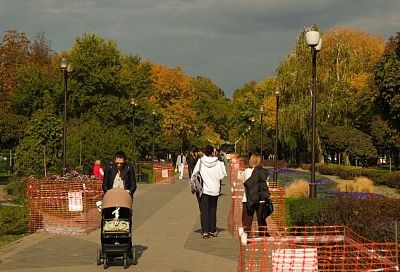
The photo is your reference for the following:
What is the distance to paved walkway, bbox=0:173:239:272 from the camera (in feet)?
33.1

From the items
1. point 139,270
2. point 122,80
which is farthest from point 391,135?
point 139,270

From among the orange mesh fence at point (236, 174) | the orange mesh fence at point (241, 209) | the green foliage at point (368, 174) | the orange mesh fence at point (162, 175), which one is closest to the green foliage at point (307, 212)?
the orange mesh fence at point (241, 209)

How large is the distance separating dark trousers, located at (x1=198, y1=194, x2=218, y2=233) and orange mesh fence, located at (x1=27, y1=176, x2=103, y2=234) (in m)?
2.88

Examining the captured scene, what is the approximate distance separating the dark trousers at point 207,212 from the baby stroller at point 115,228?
355 centimetres

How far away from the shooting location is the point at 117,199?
1019cm

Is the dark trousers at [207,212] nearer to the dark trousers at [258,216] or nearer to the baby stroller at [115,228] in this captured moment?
the dark trousers at [258,216]

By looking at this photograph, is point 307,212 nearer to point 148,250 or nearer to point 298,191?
point 148,250

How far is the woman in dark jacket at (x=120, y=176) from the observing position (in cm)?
1121

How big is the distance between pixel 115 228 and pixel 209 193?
3983 millimetres

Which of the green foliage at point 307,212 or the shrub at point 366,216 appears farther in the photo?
the green foliage at point 307,212

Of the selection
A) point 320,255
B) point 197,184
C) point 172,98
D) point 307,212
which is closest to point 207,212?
point 197,184

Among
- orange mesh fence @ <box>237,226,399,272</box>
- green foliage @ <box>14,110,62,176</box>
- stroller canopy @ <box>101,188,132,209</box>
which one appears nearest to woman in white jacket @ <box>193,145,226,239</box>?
stroller canopy @ <box>101,188,132,209</box>

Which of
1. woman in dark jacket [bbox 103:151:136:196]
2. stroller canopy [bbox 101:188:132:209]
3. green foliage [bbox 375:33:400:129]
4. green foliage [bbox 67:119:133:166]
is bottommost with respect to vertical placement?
stroller canopy [bbox 101:188:132:209]

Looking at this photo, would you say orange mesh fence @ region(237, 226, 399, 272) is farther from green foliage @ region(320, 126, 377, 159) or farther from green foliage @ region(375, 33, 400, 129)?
green foliage @ region(320, 126, 377, 159)
